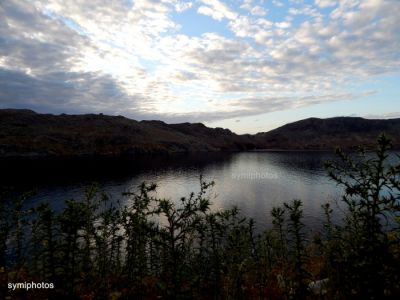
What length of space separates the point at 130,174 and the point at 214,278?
103041 mm

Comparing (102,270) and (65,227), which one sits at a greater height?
(65,227)

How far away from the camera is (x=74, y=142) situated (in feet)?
641

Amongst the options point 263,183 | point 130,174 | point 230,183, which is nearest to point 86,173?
point 130,174

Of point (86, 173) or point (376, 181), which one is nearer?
point (376, 181)

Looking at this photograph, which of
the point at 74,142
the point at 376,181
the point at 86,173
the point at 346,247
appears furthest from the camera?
the point at 74,142

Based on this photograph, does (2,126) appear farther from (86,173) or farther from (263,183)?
(263,183)

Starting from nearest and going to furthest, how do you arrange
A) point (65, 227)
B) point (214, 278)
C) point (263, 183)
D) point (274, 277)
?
point (65, 227) → point (214, 278) → point (274, 277) → point (263, 183)

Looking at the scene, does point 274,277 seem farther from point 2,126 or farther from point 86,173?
point 2,126

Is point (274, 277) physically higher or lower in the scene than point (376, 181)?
lower

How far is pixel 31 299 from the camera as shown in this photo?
955 cm

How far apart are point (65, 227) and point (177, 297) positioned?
298cm

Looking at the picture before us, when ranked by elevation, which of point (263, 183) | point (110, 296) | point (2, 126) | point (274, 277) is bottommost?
point (263, 183)

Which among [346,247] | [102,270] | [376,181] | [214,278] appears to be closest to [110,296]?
[102,270]

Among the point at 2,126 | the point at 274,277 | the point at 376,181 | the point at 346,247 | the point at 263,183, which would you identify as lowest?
the point at 263,183
